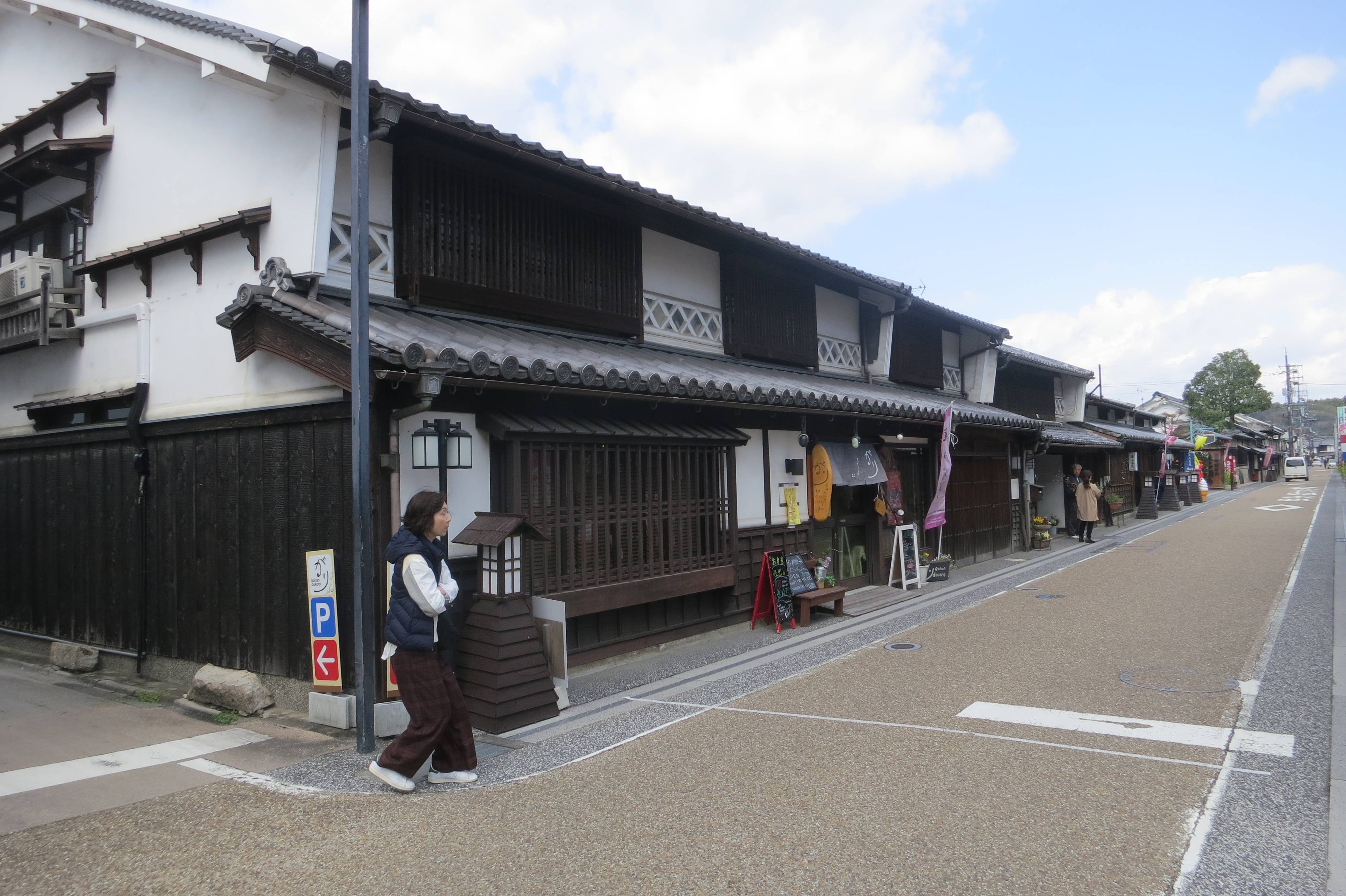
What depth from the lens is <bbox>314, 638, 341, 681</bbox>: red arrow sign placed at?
659 centimetres

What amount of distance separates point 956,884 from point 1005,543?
1654cm

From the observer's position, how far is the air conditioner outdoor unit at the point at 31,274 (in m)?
9.80

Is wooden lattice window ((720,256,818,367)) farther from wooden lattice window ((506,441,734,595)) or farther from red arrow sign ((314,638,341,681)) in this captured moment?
red arrow sign ((314,638,341,681))

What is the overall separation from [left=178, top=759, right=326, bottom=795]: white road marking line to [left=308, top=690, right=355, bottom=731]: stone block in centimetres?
84

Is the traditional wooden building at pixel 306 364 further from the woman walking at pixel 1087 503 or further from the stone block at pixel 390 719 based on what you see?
the woman walking at pixel 1087 503

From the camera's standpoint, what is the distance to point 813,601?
10898 mm

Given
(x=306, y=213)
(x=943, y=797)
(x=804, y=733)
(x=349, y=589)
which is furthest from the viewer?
(x=306, y=213)

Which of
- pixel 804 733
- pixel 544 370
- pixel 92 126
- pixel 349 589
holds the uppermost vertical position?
pixel 92 126

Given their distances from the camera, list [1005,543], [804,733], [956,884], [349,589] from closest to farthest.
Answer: [956,884]
[804,733]
[349,589]
[1005,543]

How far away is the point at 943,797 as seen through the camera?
4859mm

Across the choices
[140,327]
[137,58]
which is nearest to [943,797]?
[140,327]

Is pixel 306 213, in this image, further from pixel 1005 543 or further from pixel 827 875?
pixel 1005 543

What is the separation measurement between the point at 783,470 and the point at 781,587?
179 cm

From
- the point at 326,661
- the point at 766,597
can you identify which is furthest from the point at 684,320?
the point at 326,661
